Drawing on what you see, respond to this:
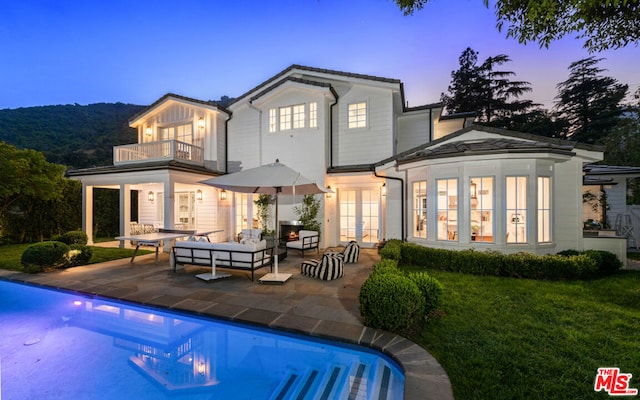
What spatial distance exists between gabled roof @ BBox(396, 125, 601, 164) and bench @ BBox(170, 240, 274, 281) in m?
5.49

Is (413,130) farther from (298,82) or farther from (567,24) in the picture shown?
(567,24)

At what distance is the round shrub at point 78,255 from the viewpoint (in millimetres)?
8536

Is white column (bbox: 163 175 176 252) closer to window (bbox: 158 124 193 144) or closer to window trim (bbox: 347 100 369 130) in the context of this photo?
window (bbox: 158 124 193 144)

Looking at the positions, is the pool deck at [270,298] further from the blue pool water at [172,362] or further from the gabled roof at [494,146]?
the gabled roof at [494,146]

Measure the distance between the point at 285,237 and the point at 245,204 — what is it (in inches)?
121

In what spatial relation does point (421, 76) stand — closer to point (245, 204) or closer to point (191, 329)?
point (245, 204)

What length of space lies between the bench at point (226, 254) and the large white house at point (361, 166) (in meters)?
4.32

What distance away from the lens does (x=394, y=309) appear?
13.1 feet

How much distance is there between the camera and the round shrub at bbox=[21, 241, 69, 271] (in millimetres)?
7684

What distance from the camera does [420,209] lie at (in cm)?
900

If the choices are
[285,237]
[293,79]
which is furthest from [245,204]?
A: [293,79]

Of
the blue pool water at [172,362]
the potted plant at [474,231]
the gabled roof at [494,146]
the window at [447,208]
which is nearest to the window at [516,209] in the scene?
the potted plant at [474,231]

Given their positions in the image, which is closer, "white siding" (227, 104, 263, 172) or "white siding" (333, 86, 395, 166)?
"white siding" (333, 86, 395, 166)

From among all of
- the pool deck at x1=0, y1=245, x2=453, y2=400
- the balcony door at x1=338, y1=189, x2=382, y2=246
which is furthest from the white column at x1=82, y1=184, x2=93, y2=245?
the balcony door at x1=338, y1=189, x2=382, y2=246
